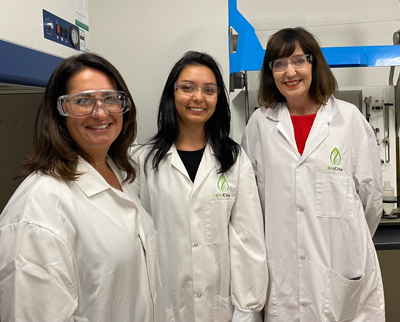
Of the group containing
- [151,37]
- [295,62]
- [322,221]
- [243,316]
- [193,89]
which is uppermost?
[151,37]

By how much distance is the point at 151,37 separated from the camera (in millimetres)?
2516

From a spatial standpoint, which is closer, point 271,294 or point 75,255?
point 75,255

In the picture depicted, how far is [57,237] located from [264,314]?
3.88 ft

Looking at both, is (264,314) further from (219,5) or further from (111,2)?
(111,2)

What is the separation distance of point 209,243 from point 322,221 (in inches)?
19.1

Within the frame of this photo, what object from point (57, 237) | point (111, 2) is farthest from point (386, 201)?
point (111, 2)

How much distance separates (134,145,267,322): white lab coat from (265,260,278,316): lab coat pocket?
0.10m

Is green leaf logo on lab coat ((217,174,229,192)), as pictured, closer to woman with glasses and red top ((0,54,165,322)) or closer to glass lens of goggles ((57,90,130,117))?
woman with glasses and red top ((0,54,165,322))

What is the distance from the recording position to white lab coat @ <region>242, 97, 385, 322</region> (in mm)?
1462

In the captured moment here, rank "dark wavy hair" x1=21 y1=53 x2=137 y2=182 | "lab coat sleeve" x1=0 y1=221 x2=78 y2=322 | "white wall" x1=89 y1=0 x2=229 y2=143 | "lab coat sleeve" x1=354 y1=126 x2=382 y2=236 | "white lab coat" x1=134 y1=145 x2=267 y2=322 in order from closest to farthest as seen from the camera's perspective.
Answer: "lab coat sleeve" x1=0 y1=221 x2=78 y2=322 → "dark wavy hair" x1=21 y1=53 x2=137 y2=182 → "white lab coat" x1=134 y1=145 x2=267 y2=322 → "lab coat sleeve" x1=354 y1=126 x2=382 y2=236 → "white wall" x1=89 y1=0 x2=229 y2=143

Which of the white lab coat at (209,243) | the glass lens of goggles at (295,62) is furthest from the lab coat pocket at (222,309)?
the glass lens of goggles at (295,62)

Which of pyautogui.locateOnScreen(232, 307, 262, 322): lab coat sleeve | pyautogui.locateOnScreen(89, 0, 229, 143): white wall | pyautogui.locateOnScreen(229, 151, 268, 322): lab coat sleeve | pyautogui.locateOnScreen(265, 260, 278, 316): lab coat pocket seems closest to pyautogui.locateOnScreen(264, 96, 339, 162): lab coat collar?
pyautogui.locateOnScreen(229, 151, 268, 322): lab coat sleeve

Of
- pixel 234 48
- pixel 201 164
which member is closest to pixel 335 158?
pixel 201 164

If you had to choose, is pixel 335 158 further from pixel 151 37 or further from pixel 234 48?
pixel 151 37
